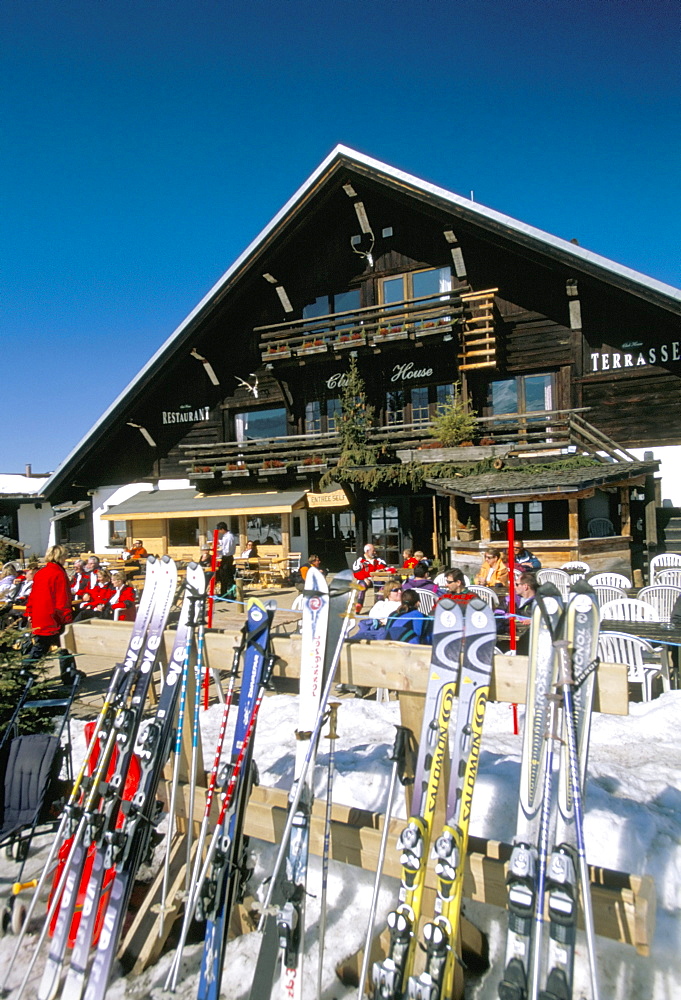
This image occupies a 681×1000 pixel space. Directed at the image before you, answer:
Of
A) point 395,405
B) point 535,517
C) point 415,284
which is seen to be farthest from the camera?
point 395,405

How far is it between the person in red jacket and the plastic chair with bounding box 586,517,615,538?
1058 cm

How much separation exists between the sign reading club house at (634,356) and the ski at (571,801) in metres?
13.9

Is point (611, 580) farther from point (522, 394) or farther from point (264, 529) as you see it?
point (264, 529)

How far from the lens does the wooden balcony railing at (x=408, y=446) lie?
14031mm

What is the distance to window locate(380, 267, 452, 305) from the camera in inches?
648

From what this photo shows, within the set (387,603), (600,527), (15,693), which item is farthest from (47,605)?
(600,527)

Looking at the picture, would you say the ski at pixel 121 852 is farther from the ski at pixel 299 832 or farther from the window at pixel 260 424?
the window at pixel 260 424

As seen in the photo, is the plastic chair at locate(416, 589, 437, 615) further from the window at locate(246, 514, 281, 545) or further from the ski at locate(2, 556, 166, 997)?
the window at locate(246, 514, 281, 545)

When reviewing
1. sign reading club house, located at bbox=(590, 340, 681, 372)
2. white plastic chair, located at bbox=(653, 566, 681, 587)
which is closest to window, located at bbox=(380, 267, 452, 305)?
sign reading club house, located at bbox=(590, 340, 681, 372)

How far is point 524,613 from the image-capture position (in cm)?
670

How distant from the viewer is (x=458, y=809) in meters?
2.39

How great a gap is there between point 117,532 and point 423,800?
19177 mm

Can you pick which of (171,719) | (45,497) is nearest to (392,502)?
(45,497)

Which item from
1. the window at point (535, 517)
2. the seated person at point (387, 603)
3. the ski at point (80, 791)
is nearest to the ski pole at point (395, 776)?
the ski at point (80, 791)
